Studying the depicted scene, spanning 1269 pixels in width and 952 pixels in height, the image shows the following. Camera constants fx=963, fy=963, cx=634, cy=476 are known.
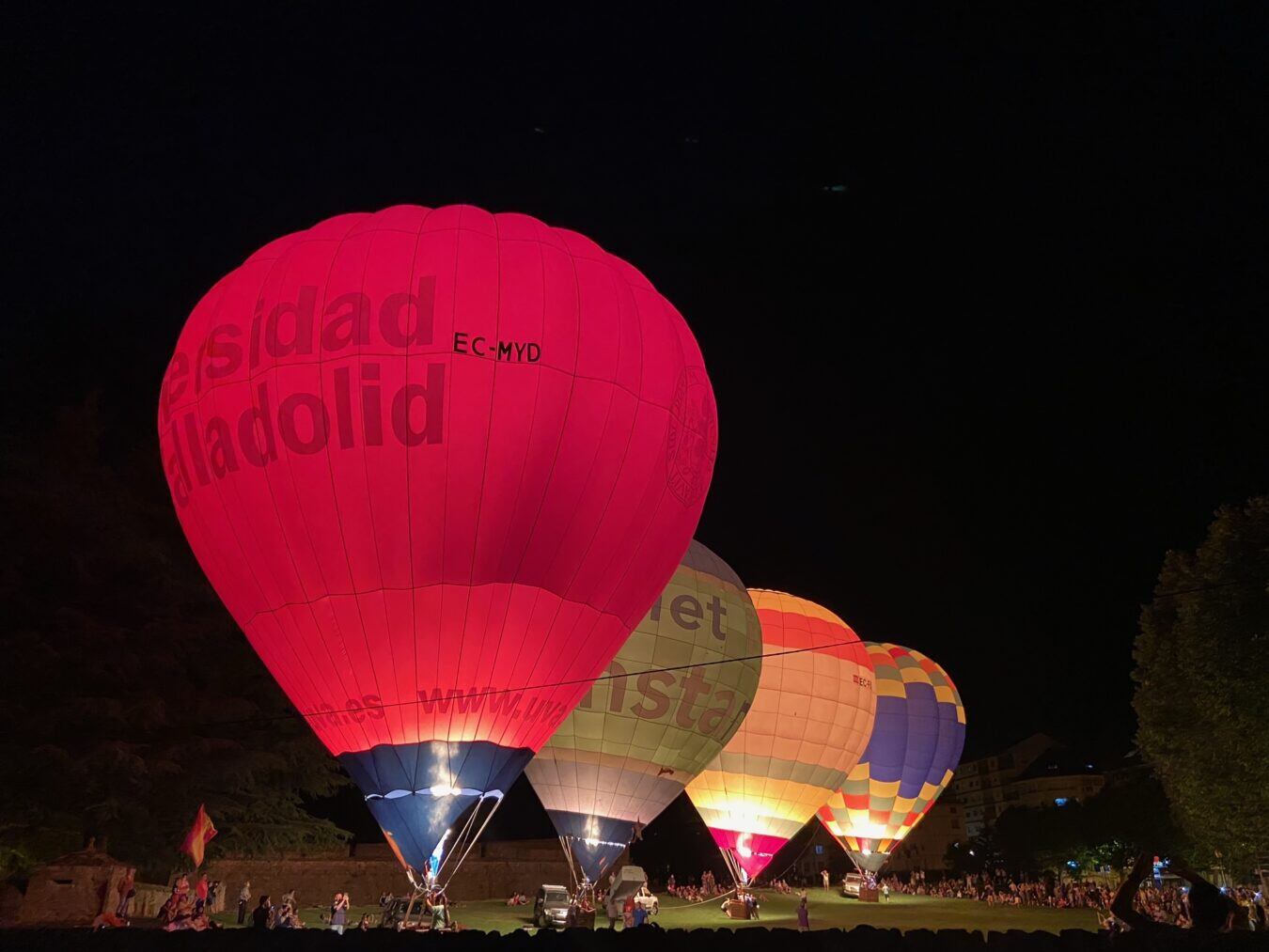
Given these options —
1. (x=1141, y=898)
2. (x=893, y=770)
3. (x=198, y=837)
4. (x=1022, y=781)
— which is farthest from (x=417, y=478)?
(x=1022, y=781)

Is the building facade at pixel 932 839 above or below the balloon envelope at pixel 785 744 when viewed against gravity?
below

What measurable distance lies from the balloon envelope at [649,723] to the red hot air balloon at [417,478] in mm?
5582

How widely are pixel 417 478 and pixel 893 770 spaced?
24136mm

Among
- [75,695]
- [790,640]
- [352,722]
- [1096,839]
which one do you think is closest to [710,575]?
[790,640]

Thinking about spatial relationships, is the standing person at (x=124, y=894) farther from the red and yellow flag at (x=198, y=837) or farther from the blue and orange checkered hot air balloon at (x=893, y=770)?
the blue and orange checkered hot air balloon at (x=893, y=770)

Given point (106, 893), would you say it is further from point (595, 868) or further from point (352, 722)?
point (595, 868)

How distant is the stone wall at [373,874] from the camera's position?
23547mm

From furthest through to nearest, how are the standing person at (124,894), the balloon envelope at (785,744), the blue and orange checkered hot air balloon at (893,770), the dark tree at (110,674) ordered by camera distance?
the blue and orange checkered hot air balloon at (893,770)
the balloon envelope at (785,744)
the dark tree at (110,674)
the standing person at (124,894)

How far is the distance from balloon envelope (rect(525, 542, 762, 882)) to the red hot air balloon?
5.58 metres

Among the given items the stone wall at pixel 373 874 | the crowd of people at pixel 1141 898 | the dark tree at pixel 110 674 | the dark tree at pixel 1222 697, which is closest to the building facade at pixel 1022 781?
the crowd of people at pixel 1141 898

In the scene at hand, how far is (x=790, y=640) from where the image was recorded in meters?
25.7

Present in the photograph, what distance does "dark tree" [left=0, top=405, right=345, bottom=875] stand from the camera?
1425 centimetres

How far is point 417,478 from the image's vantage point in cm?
1119

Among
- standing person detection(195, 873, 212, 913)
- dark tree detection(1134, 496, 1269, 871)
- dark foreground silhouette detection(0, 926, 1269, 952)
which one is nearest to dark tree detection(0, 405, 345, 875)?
standing person detection(195, 873, 212, 913)
